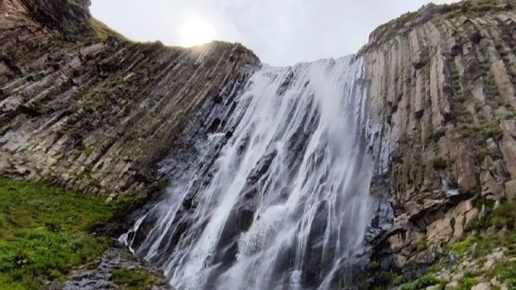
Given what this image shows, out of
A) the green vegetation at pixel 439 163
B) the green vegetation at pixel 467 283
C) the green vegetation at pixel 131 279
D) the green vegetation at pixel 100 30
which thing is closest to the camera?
the green vegetation at pixel 467 283

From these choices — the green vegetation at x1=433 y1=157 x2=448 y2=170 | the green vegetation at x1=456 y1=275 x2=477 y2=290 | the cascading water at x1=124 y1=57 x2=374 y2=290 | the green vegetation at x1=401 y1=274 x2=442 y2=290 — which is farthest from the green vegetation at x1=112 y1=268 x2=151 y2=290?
the green vegetation at x1=433 y1=157 x2=448 y2=170

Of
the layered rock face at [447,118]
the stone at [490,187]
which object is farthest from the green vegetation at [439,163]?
the stone at [490,187]

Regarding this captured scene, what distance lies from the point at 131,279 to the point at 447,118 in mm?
14479

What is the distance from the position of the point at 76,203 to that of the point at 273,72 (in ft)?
72.5

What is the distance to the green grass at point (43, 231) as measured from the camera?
53.5ft

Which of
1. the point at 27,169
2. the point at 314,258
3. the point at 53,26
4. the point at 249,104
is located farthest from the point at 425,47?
the point at 53,26

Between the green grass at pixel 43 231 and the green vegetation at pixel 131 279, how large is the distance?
174cm

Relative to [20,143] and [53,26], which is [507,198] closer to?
[20,143]

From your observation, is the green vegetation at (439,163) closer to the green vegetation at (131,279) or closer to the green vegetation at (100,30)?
the green vegetation at (131,279)

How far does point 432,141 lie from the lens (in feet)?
68.7

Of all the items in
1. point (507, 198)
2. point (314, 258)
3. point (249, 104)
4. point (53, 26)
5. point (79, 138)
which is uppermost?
point (53, 26)

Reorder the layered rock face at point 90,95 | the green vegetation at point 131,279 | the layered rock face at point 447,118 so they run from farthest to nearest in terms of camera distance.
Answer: the layered rock face at point 90,95
the layered rock face at point 447,118
the green vegetation at point 131,279

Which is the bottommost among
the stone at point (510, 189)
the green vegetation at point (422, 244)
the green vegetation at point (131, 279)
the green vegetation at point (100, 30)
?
the green vegetation at point (131, 279)

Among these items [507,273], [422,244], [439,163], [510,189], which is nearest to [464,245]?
[422,244]
